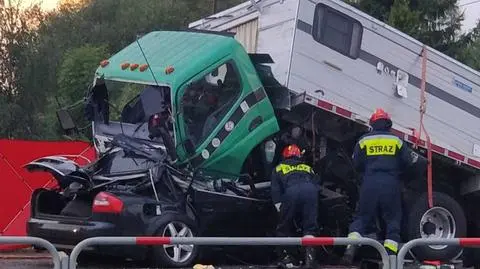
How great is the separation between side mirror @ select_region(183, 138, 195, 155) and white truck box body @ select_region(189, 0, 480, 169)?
1.34 m

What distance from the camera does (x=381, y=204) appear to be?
29.7 ft

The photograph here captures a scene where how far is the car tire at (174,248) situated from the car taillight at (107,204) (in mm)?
447

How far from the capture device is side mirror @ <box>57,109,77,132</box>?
10.1m

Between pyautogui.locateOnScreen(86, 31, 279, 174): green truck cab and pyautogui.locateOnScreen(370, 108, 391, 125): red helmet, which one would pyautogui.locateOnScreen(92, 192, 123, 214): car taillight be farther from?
pyautogui.locateOnScreen(370, 108, 391, 125): red helmet

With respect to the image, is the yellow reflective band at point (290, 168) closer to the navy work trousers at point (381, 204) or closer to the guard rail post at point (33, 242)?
the navy work trousers at point (381, 204)

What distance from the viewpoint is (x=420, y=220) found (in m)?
10.0

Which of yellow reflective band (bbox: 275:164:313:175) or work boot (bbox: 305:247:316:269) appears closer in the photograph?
work boot (bbox: 305:247:316:269)

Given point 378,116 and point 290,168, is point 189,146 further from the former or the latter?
point 378,116

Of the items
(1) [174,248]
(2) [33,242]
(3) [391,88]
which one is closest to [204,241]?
(2) [33,242]

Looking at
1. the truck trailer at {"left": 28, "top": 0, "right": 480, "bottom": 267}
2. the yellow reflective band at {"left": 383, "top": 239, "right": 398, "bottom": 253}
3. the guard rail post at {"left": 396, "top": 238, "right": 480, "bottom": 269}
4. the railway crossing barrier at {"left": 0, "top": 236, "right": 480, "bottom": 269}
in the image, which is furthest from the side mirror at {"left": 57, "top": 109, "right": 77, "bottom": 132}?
the guard rail post at {"left": 396, "top": 238, "right": 480, "bottom": 269}

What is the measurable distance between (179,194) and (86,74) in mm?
26513

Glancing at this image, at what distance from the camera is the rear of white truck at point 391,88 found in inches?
390

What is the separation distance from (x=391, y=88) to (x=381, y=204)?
1.88 meters

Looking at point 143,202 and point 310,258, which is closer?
point 143,202
